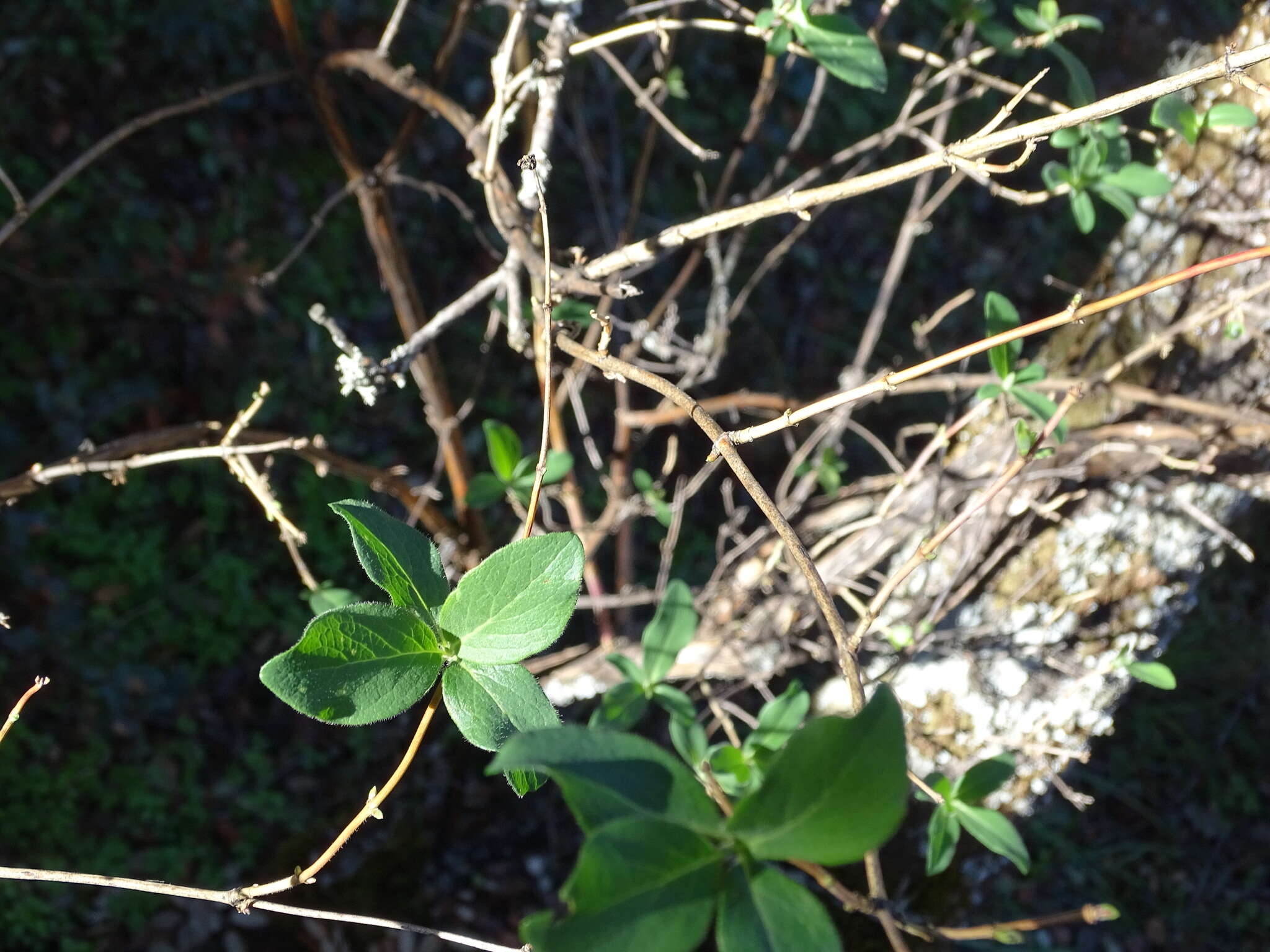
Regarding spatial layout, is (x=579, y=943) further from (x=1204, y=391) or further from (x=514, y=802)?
(x=514, y=802)

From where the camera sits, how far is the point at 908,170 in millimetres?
842

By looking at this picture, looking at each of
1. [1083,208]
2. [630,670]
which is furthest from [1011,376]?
[630,670]

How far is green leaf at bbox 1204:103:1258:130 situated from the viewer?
129cm

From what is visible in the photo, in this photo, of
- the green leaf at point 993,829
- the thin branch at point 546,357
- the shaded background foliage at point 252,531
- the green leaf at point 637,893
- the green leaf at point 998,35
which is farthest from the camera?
the shaded background foliage at point 252,531

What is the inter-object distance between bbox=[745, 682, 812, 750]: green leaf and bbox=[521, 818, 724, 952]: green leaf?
0.73 m

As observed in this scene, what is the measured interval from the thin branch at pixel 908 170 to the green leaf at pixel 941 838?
2.60 feet

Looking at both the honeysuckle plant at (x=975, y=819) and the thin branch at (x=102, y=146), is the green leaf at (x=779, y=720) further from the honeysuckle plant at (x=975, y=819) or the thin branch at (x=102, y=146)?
the thin branch at (x=102, y=146)

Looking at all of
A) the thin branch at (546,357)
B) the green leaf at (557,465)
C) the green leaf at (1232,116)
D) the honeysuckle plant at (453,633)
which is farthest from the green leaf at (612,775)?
the green leaf at (1232,116)

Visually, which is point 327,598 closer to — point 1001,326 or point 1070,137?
point 1001,326

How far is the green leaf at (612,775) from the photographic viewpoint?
1.80 ft

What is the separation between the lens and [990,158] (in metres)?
3.30

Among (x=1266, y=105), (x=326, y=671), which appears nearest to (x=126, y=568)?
(x=326, y=671)

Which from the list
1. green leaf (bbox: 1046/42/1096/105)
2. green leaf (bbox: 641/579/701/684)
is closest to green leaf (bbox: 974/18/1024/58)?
green leaf (bbox: 1046/42/1096/105)

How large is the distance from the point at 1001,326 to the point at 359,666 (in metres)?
1.02
